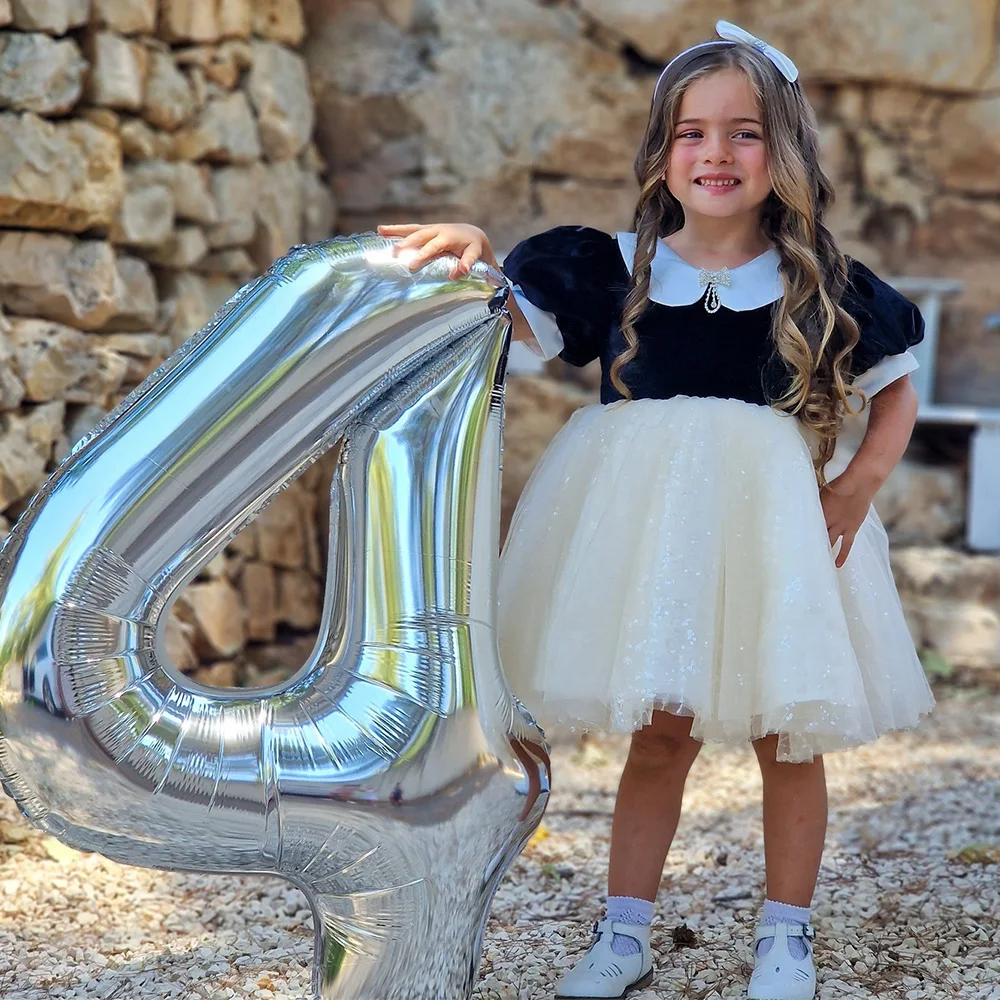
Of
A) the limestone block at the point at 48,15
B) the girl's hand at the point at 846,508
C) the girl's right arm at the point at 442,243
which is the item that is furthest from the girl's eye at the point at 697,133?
the limestone block at the point at 48,15

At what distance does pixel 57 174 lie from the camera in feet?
8.49

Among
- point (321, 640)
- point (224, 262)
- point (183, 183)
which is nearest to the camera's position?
point (321, 640)

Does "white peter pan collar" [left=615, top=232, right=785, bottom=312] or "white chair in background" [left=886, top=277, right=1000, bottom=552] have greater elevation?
"white peter pan collar" [left=615, top=232, right=785, bottom=312]

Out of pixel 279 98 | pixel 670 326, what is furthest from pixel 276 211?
pixel 670 326

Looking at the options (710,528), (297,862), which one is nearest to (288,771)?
(297,862)

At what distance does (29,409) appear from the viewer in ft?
8.68

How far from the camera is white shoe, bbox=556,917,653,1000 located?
1.65 metres

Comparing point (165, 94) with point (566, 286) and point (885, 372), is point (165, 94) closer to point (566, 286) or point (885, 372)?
point (566, 286)

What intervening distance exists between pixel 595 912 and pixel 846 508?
87cm

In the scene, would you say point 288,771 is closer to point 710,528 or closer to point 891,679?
point 710,528

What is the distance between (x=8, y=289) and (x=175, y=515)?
1.61 metres

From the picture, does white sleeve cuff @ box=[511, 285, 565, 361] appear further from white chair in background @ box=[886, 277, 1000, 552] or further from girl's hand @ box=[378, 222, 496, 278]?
white chair in background @ box=[886, 277, 1000, 552]

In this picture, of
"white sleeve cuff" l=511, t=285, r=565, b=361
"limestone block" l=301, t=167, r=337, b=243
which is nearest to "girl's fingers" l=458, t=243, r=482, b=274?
"white sleeve cuff" l=511, t=285, r=565, b=361

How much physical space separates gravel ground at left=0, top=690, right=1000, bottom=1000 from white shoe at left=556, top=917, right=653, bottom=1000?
5cm
